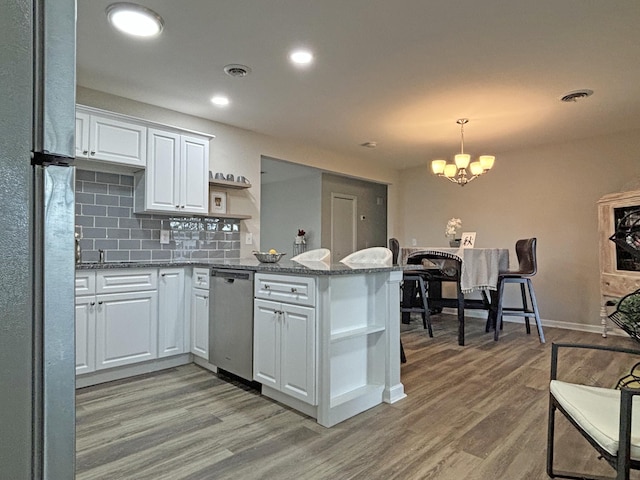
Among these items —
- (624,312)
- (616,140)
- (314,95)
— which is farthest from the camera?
(616,140)

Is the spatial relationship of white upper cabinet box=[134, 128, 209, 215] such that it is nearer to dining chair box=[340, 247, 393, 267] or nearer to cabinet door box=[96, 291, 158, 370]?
cabinet door box=[96, 291, 158, 370]

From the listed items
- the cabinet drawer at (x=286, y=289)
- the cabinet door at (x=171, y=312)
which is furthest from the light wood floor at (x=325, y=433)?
the cabinet drawer at (x=286, y=289)

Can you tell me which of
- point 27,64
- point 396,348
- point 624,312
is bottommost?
point 396,348

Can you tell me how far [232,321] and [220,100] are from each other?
2.07 m

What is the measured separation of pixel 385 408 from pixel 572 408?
3.89 feet

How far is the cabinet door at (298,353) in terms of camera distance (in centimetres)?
221

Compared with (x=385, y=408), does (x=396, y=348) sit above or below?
above

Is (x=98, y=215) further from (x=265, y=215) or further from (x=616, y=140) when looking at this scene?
(x=616, y=140)

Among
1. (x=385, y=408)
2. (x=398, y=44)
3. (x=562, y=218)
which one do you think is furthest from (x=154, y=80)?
(x=562, y=218)

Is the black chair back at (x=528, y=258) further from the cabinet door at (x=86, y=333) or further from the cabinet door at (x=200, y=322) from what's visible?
the cabinet door at (x=86, y=333)

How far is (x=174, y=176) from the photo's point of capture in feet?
11.5

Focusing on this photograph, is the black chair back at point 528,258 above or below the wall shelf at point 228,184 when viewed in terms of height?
below

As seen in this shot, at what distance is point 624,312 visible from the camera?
1.22 metres

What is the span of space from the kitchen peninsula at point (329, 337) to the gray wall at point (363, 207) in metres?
4.42
